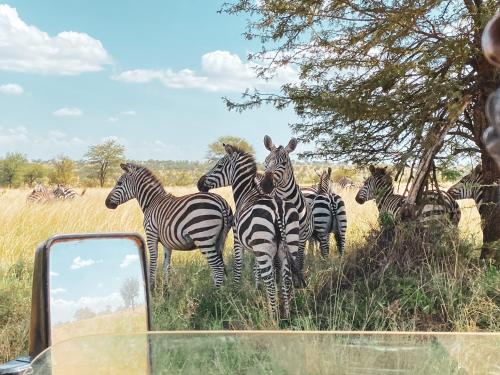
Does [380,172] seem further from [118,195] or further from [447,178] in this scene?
[118,195]

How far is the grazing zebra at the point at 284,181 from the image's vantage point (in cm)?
668

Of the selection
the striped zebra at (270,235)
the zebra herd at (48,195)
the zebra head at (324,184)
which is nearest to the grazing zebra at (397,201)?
the zebra head at (324,184)

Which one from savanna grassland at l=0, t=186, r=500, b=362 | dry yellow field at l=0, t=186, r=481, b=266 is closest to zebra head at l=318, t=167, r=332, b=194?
savanna grassland at l=0, t=186, r=500, b=362

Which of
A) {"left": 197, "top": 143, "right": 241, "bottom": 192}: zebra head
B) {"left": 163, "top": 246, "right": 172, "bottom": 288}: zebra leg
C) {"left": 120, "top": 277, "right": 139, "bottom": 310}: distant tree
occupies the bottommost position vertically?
{"left": 163, "top": 246, "right": 172, "bottom": 288}: zebra leg

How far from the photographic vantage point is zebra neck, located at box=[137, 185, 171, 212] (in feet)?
24.8

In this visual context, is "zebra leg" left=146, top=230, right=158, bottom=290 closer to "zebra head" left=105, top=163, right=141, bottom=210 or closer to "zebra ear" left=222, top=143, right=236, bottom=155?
"zebra head" left=105, top=163, right=141, bottom=210

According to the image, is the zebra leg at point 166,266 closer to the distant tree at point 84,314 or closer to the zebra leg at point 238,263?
the zebra leg at point 238,263

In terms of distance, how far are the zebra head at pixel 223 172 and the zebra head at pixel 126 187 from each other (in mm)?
1027

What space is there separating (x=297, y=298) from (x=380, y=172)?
255 cm

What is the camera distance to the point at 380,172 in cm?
809

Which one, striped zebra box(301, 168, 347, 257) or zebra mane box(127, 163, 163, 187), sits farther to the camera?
striped zebra box(301, 168, 347, 257)

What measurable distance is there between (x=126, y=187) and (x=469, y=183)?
3.59 meters

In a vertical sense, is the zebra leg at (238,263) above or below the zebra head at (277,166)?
below

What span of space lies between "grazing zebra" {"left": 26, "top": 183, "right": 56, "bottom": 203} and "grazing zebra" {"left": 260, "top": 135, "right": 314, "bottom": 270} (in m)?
9.39
